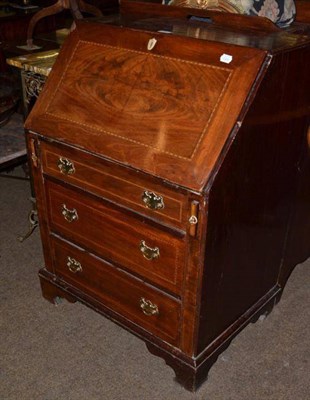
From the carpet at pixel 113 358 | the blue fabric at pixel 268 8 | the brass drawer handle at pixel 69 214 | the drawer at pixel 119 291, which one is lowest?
the carpet at pixel 113 358

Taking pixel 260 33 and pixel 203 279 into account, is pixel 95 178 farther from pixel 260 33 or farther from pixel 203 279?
pixel 260 33

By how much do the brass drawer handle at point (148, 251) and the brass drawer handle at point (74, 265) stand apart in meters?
0.44

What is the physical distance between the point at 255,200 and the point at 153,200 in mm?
380

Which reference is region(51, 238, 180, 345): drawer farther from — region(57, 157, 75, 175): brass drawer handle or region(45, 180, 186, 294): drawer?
region(57, 157, 75, 175): brass drawer handle

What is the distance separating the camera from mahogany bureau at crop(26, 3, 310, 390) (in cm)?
148

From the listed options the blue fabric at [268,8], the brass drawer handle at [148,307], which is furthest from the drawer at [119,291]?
the blue fabric at [268,8]

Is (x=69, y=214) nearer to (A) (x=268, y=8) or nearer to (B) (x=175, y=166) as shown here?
(B) (x=175, y=166)

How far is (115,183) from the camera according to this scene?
171cm

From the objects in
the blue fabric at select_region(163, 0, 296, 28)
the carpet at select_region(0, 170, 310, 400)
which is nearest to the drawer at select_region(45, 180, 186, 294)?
the carpet at select_region(0, 170, 310, 400)

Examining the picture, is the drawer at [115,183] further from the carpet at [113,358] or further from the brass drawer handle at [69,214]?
the carpet at [113,358]

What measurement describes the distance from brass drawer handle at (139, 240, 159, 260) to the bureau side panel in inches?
7.7

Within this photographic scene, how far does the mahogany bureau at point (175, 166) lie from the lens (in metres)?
1.48

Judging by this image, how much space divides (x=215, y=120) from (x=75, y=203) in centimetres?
73

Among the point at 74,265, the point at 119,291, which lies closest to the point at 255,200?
the point at 119,291
